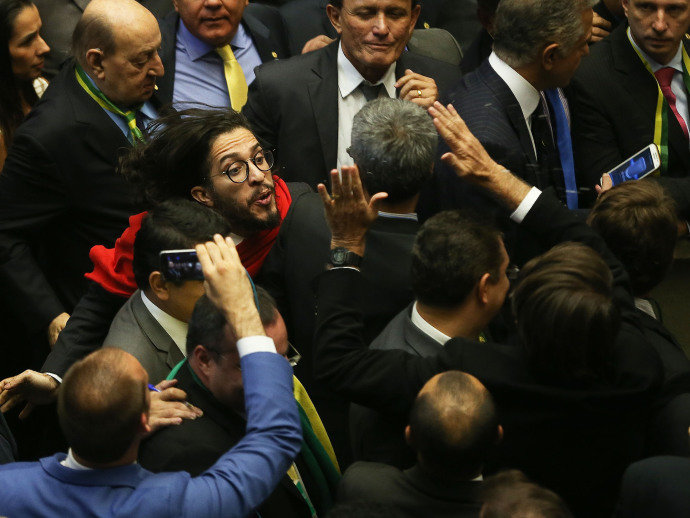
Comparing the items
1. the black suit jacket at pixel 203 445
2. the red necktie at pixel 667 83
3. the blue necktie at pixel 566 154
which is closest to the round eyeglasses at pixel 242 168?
the black suit jacket at pixel 203 445

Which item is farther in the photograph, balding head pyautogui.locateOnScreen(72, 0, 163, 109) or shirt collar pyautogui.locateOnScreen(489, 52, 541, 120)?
balding head pyautogui.locateOnScreen(72, 0, 163, 109)

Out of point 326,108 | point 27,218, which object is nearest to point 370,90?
point 326,108

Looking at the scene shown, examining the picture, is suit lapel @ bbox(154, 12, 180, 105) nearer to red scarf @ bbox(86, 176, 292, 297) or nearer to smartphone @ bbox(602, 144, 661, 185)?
red scarf @ bbox(86, 176, 292, 297)

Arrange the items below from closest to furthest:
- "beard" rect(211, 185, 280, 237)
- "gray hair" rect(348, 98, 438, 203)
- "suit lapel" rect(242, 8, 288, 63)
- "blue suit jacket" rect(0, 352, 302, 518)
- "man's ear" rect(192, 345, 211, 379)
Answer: "blue suit jacket" rect(0, 352, 302, 518), "man's ear" rect(192, 345, 211, 379), "gray hair" rect(348, 98, 438, 203), "beard" rect(211, 185, 280, 237), "suit lapel" rect(242, 8, 288, 63)

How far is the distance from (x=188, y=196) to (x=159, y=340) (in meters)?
0.71

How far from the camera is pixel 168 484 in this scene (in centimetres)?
223

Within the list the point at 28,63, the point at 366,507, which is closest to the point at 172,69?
the point at 28,63

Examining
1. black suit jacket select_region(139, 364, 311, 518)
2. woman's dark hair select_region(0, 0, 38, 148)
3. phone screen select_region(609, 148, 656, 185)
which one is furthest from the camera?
woman's dark hair select_region(0, 0, 38, 148)

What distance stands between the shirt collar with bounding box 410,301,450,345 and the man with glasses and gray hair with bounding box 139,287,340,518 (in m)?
0.37

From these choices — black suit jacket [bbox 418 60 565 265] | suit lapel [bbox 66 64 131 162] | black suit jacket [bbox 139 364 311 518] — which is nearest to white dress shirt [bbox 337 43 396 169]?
black suit jacket [bbox 418 60 565 265]

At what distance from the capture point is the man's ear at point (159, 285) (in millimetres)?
3062

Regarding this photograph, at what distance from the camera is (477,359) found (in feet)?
8.36

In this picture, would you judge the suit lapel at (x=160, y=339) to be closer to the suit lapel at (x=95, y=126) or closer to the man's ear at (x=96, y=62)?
the suit lapel at (x=95, y=126)

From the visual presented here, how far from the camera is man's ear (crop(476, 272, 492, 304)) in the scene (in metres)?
2.73
